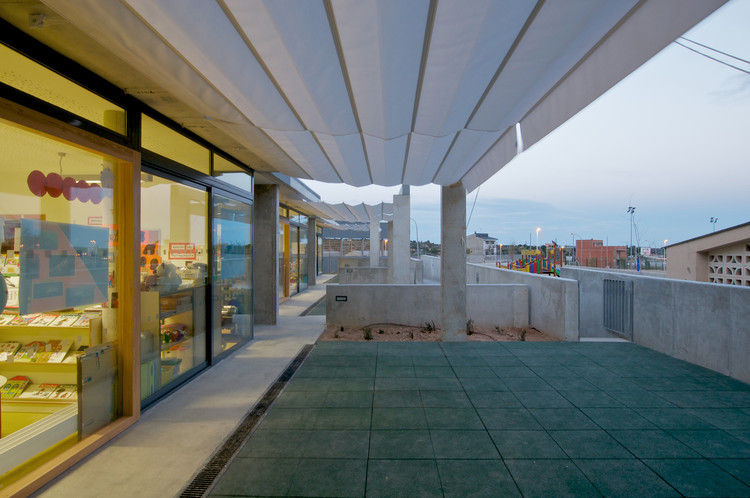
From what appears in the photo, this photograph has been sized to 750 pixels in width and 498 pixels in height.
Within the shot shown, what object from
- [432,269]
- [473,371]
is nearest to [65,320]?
[473,371]

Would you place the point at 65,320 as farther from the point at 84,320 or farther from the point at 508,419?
the point at 508,419

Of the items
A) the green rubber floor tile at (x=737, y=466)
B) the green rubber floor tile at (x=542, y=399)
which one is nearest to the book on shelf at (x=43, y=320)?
the green rubber floor tile at (x=542, y=399)

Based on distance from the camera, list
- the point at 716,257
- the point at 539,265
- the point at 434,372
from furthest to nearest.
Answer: the point at 539,265
the point at 716,257
the point at 434,372

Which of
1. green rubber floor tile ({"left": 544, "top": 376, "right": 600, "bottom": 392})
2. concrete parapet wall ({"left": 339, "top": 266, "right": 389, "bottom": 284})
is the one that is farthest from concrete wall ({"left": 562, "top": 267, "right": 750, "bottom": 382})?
concrete parapet wall ({"left": 339, "top": 266, "right": 389, "bottom": 284})

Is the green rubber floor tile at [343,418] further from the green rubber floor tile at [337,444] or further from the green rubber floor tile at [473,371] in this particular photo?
the green rubber floor tile at [473,371]

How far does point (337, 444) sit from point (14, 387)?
9.55 ft

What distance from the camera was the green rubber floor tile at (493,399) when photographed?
3896mm

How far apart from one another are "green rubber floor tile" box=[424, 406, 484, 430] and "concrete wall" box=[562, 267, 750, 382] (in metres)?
4.10

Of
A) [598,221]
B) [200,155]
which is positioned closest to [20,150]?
[200,155]

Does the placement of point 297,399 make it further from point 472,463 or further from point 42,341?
point 42,341

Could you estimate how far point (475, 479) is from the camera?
2.61 metres

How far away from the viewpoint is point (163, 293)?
4.29 m

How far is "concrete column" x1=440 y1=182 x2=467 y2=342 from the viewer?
6855mm

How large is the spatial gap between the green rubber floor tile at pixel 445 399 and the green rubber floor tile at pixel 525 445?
26.3 inches
